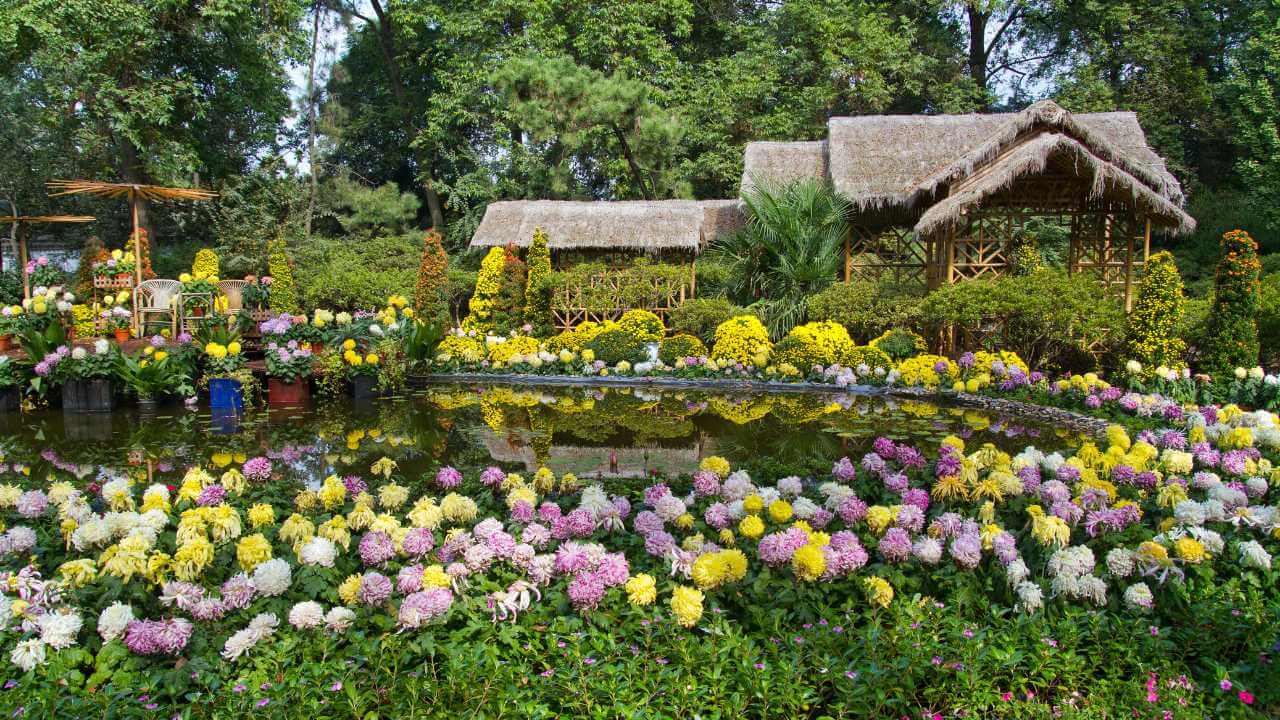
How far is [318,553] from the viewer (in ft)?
10.2

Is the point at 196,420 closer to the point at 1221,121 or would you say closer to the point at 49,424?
the point at 49,424

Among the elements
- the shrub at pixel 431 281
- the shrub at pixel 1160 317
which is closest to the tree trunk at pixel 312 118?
the shrub at pixel 431 281

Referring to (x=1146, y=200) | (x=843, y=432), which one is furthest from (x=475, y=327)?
(x=1146, y=200)

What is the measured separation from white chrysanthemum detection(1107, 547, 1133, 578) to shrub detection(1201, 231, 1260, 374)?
23.7 ft

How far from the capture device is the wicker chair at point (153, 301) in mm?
12305

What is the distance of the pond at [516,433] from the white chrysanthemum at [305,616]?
2772mm

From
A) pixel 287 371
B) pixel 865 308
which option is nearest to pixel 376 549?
pixel 287 371

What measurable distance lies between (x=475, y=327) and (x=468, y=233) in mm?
7199

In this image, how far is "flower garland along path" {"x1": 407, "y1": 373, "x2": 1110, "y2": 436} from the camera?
8347mm

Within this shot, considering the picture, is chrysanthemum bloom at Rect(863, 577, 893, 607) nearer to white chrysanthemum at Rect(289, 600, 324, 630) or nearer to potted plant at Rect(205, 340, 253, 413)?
white chrysanthemum at Rect(289, 600, 324, 630)

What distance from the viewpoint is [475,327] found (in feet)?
51.2

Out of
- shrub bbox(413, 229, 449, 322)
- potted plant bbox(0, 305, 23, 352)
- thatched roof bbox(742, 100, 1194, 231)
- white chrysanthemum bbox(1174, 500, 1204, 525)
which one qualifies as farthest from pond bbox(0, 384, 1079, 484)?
shrub bbox(413, 229, 449, 322)

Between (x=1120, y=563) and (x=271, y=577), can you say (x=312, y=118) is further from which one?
(x=1120, y=563)

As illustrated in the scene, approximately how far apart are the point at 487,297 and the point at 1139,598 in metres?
13.8
